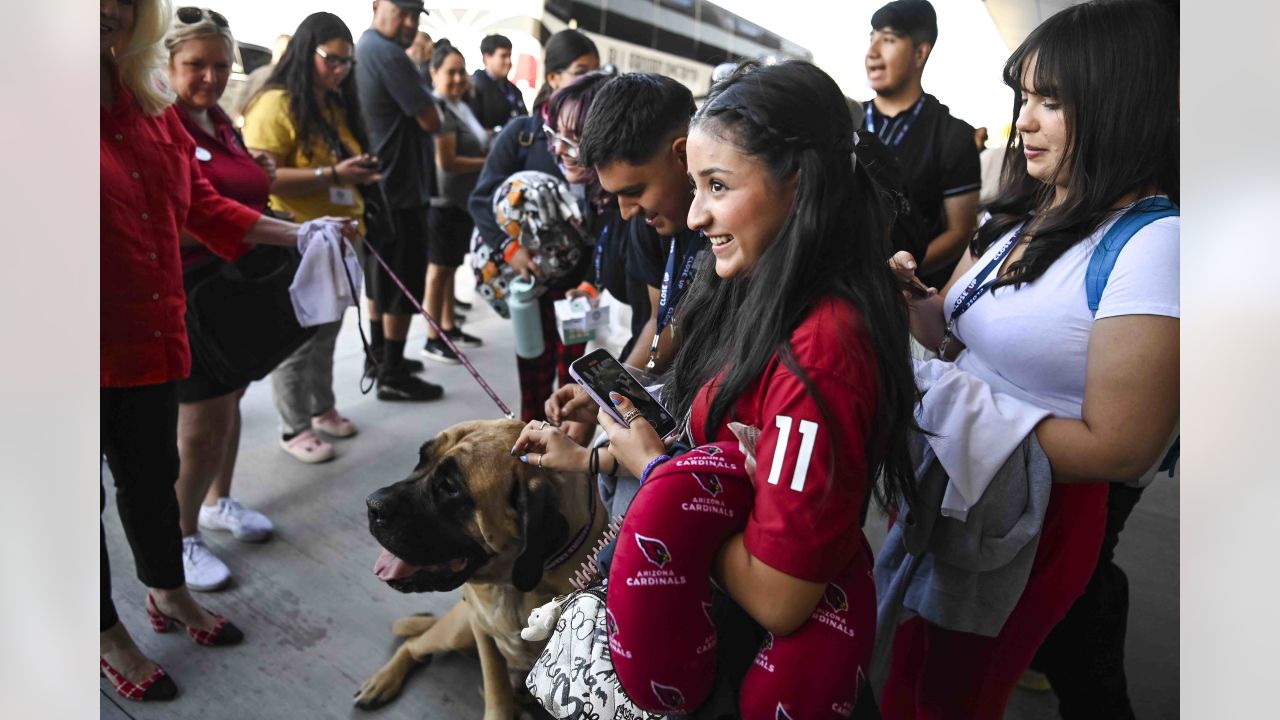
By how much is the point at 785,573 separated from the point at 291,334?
8.93ft

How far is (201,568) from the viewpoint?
323cm

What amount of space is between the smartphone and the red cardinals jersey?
348mm

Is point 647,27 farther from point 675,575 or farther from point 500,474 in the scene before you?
point 675,575

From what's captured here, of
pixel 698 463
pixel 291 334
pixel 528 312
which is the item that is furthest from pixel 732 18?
pixel 698 463

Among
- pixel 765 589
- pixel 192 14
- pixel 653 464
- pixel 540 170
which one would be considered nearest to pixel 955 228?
pixel 540 170

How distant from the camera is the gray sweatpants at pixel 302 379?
13.9ft

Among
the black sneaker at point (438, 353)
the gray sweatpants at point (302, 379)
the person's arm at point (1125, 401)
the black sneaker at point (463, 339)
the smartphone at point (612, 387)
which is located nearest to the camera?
the person's arm at point (1125, 401)

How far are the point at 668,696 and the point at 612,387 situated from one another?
59cm

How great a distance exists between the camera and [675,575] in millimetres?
1312

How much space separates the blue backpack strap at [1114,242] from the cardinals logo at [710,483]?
792mm

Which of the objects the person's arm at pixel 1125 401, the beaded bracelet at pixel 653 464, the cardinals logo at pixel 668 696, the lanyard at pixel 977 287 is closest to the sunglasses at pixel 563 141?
the lanyard at pixel 977 287

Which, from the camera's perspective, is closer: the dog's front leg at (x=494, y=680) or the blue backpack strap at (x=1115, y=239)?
the blue backpack strap at (x=1115, y=239)

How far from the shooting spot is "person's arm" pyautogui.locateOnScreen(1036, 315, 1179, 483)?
4.81 ft

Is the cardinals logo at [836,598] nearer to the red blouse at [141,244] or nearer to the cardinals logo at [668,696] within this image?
the cardinals logo at [668,696]
